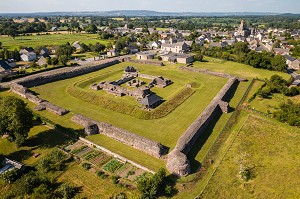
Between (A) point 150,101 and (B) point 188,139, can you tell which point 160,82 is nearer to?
(A) point 150,101

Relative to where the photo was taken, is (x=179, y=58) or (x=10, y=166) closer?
(x=10, y=166)

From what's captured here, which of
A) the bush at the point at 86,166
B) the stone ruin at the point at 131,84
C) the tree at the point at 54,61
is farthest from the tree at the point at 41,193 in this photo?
the tree at the point at 54,61

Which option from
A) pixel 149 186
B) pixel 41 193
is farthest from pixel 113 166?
pixel 41 193

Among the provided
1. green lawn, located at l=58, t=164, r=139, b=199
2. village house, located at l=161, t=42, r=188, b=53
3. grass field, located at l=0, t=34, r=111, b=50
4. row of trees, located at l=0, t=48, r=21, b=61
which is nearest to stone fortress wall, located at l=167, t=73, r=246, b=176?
green lawn, located at l=58, t=164, r=139, b=199

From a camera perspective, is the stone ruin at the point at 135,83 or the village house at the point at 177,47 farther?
the village house at the point at 177,47

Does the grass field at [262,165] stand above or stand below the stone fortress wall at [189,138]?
below

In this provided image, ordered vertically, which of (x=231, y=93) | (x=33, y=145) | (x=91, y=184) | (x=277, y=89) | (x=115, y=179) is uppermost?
(x=277, y=89)

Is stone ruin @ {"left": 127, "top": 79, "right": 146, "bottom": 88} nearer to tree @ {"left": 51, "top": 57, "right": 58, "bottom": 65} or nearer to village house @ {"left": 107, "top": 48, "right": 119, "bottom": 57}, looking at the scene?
tree @ {"left": 51, "top": 57, "right": 58, "bottom": 65}

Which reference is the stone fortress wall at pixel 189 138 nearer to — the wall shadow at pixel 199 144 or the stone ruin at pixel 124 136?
the wall shadow at pixel 199 144
